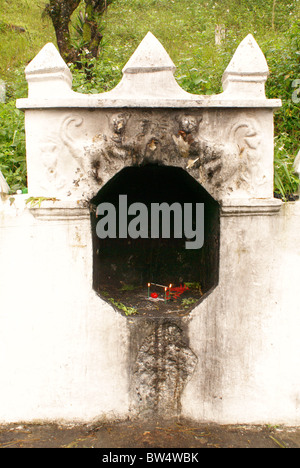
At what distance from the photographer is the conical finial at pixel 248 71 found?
2912mm

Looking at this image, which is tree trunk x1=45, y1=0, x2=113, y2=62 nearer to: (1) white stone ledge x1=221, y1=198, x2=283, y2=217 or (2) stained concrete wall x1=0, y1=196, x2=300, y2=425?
(2) stained concrete wall x1=0, y1=196, x2=300, y2=425

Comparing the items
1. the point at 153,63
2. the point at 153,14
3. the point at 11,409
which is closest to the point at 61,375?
the point at 11,409

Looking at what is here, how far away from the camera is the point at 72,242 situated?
3.06m

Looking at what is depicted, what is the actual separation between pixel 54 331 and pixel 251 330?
1.55m

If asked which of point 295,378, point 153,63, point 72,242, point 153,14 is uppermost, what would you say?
point 153,14

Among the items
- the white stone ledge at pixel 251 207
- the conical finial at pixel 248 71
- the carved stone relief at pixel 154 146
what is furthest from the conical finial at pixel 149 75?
the white stone ledge at pixel 251 207

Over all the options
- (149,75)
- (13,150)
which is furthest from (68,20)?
(149,75)

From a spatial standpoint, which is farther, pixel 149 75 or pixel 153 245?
pixel 153 245

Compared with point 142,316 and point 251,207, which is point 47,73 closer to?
point 251,207

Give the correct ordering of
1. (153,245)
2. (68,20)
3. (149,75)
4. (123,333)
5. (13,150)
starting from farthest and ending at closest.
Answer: (68,20) < (153,245) < (13,150) < (123,333) < (149,75)

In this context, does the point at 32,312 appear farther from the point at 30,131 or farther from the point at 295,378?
the point at 295,378

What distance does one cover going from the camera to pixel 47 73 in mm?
2916

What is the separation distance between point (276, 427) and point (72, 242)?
2.19 m

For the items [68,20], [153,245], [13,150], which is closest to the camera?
[13,150]
